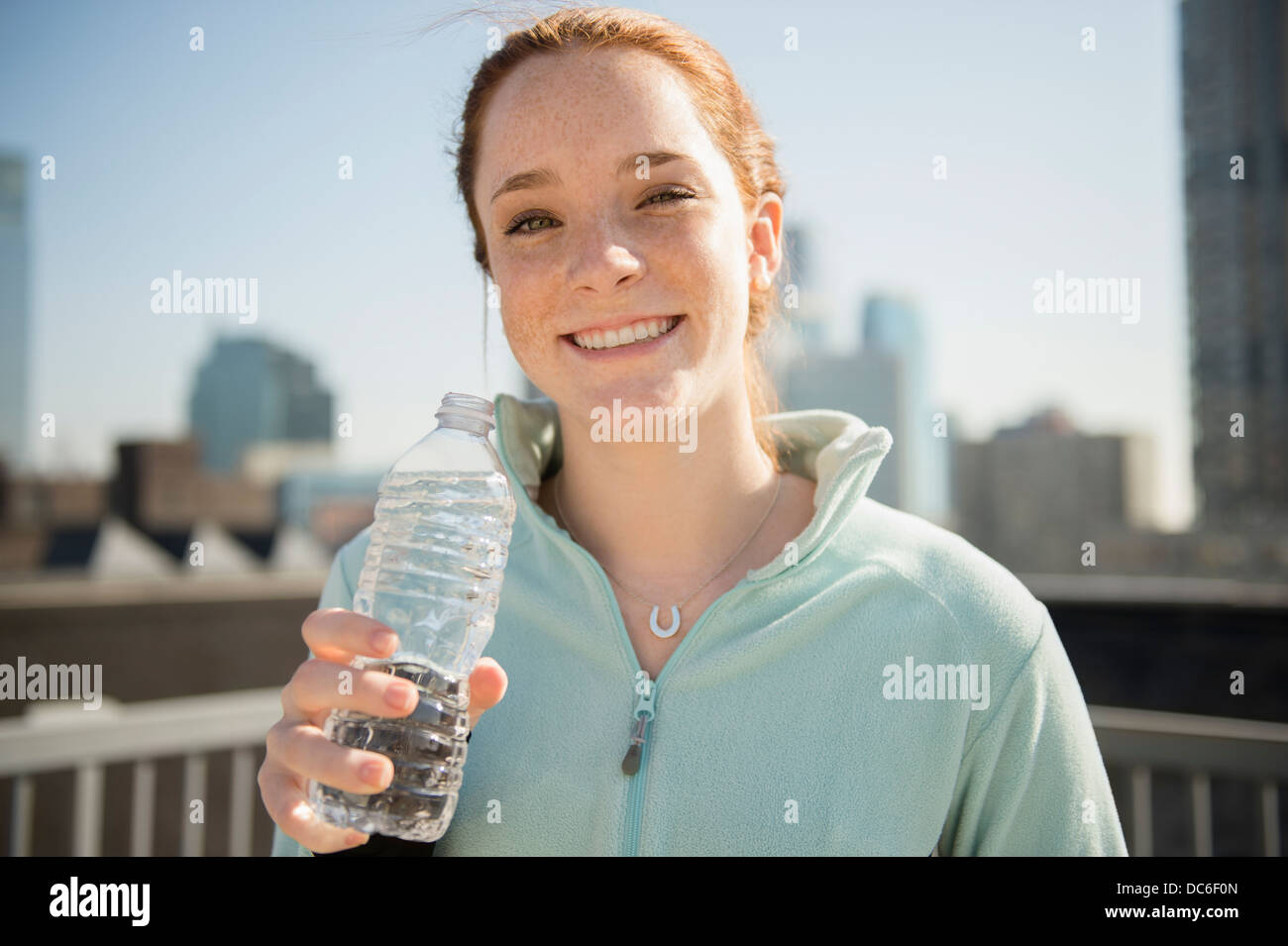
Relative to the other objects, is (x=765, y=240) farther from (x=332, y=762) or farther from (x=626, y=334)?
(x=332, y=762)

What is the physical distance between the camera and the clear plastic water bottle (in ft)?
4.56

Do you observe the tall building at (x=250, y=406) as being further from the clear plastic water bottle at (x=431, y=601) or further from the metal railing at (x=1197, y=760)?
the clear plastic water bottle at (x=431, y=601)

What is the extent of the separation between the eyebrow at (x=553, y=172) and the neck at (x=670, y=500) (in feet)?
1.25

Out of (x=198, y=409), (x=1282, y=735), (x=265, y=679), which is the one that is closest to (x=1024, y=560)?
(x=265, y=679)

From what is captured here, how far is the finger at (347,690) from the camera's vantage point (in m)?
1.16

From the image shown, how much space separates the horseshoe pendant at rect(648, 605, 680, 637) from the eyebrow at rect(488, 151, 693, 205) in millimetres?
725

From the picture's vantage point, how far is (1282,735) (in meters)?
2.96

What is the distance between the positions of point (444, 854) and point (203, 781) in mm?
2281

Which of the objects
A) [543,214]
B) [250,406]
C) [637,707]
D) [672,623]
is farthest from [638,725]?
[250,406]

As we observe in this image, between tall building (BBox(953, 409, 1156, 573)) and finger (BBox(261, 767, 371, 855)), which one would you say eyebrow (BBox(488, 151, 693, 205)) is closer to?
finger (BBox(261, 767, 371, 855))

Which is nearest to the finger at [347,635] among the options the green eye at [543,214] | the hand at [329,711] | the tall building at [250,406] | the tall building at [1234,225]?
the hand at [329,711]

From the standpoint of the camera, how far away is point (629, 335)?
1.45 meters

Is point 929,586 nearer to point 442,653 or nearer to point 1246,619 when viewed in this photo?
point 442,653

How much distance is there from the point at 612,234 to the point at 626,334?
0.50 feet
